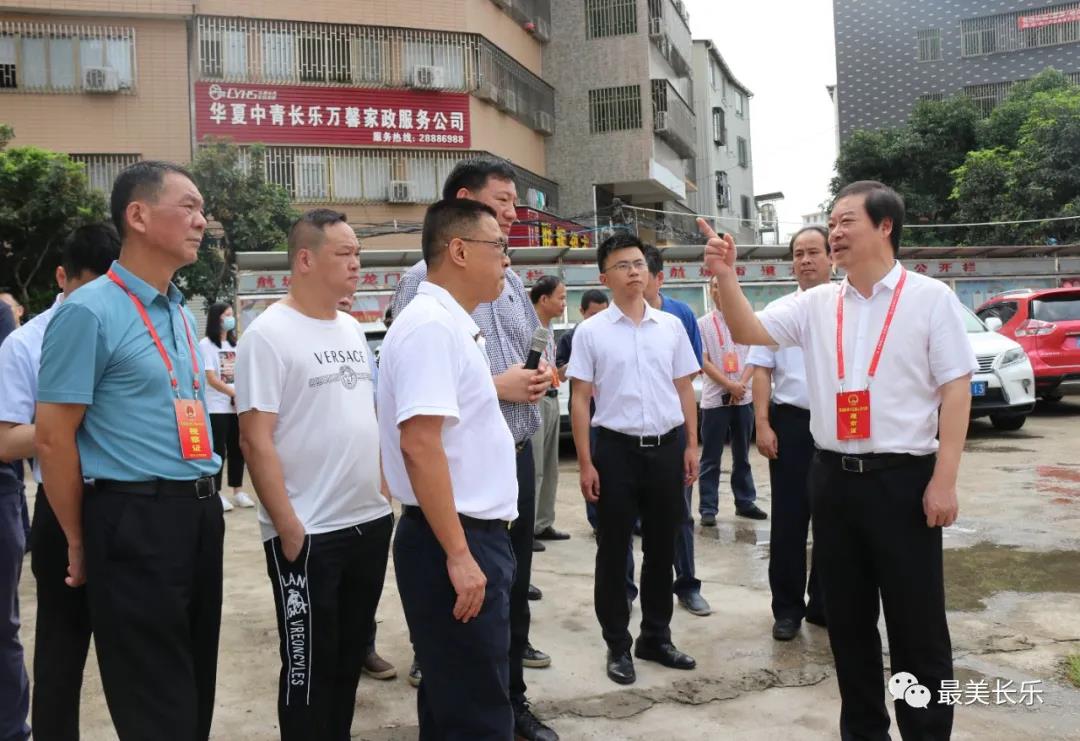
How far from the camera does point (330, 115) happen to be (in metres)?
20.4

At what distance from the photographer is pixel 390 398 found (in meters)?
2.46

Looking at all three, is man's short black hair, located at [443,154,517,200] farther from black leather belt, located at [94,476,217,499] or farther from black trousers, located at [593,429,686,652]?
black leather belt, located at [94,476,217,499]

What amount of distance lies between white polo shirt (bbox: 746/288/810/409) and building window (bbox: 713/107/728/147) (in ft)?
104

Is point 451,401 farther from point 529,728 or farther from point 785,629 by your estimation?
A: point 785,629

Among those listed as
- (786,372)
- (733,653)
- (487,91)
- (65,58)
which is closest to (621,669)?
(733,653)

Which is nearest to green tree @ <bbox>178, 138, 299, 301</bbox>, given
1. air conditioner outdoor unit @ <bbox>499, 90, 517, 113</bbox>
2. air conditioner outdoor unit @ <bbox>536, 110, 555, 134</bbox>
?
air conditioner outdoor unit @ <bbox>499, 90, 517, 113</bbox>

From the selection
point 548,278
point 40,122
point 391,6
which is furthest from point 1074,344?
point 40,122

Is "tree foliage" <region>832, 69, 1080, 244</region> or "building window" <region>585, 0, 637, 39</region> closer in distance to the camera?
"tree foliage" <region>832, 69, 1080, 244</region>

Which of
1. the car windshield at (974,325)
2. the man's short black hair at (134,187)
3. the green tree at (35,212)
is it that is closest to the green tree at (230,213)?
Result: the green tree at (35,212)

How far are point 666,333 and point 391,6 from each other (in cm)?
1868

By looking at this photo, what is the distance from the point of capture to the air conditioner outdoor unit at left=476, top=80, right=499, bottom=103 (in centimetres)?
Result: 2147

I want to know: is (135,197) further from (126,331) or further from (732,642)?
(732,642)

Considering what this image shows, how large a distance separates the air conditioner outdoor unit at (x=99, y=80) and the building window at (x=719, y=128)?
21710 mm

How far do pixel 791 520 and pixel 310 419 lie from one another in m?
2.60
